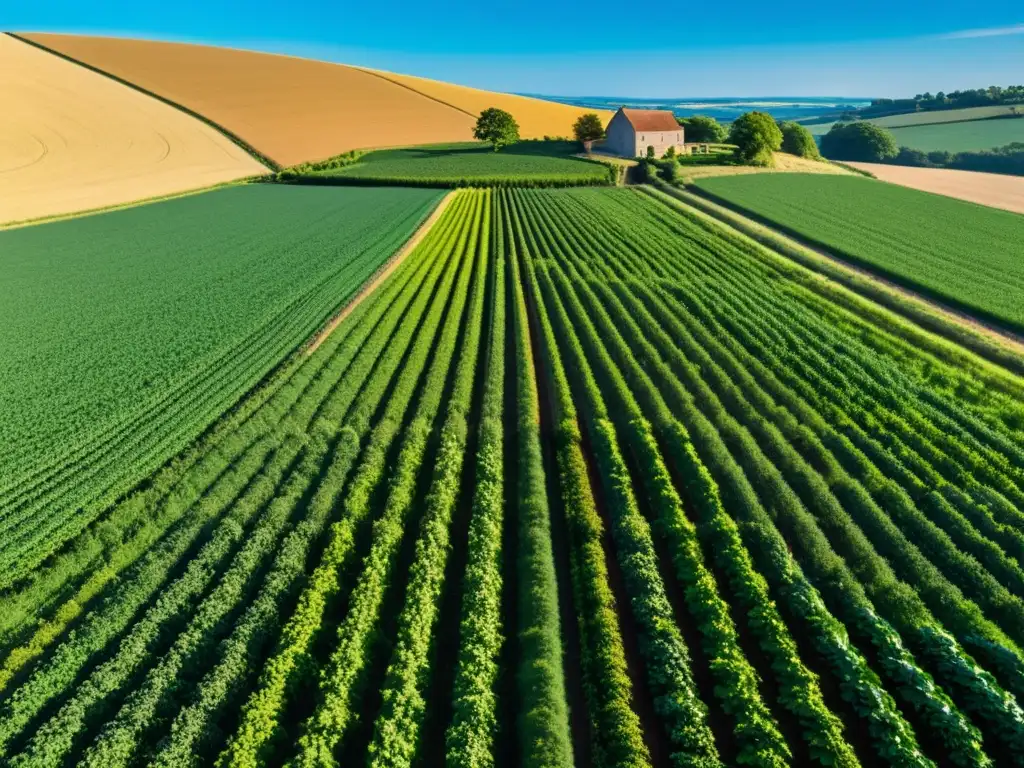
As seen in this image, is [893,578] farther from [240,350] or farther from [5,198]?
[5,198]

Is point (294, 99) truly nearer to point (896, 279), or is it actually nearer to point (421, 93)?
point (421, 93)

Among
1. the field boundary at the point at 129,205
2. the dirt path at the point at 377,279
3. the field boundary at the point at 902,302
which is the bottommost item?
the field boundary at the point at 902,302

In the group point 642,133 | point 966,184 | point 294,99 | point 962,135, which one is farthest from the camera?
point 294,99

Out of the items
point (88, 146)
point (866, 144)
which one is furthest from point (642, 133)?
point (88, 146)

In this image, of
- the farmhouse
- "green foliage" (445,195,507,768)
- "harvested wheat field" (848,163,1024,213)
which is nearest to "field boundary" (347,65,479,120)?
the farmhouse

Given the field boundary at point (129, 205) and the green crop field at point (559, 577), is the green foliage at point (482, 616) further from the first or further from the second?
the field boundary at point (129, 205)

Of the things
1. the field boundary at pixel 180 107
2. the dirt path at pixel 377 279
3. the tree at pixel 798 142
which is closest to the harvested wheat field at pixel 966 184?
the tree at pixel 798 142
